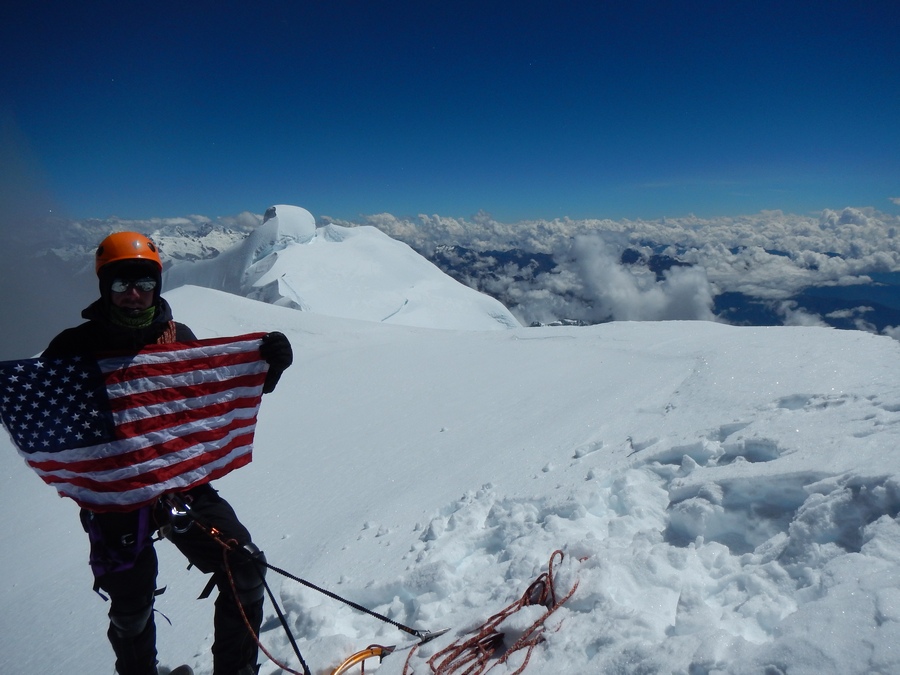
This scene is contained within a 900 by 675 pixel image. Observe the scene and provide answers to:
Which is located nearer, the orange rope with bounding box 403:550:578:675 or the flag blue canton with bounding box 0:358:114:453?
the orange rope with bounding box 403:550:578:675

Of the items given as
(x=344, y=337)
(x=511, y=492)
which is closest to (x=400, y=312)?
(x=344, y=337)

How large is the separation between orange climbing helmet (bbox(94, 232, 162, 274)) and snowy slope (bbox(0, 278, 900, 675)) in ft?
8.25

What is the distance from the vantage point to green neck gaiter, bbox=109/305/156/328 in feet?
8.75

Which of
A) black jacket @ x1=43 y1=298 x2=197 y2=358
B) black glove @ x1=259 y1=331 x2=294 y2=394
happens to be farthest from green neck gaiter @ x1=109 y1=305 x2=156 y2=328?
black glove @ x1=259 y1=331 x2=294 y2=394

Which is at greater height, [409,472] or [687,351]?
[687,351]

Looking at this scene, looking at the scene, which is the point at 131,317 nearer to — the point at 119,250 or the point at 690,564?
the point at 119,250

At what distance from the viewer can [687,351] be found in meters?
7.94

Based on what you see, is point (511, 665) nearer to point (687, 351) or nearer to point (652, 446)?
point (652, 446)

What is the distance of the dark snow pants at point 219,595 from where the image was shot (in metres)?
2.58

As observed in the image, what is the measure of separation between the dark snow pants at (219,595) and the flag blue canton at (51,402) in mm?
781

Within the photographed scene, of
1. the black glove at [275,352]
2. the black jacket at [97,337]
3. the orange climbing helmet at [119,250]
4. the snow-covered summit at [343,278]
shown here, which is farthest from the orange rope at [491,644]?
the snow-covered summit at [343,278]

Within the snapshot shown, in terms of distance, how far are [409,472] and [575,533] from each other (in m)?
2.75

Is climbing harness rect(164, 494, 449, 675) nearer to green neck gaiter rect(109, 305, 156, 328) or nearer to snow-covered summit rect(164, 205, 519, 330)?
green neck gaiter rect(109, 305, 156, 328)

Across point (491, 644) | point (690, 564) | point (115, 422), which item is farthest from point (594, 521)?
point (115, 422)
